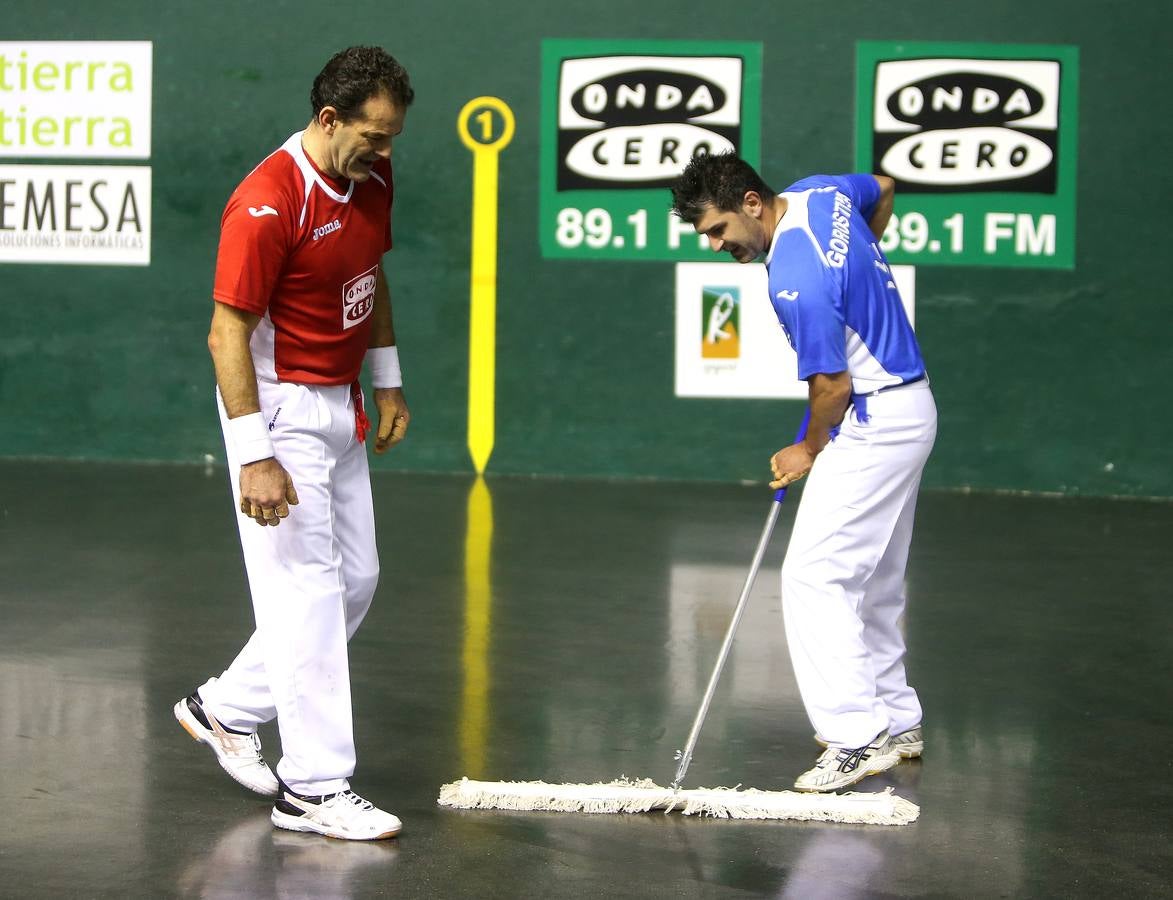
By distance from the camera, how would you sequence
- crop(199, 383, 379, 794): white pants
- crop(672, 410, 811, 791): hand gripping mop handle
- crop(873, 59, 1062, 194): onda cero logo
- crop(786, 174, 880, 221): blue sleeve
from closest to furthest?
crop(199, 383, 379, 794): white pants, crop(672, 410, 811, 791): hand gripping mop handle, crop(786, 174, 880, 221): blue sleeve, crop(873, 59, 1062, 194): onda cero logo

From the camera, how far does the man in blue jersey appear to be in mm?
3797

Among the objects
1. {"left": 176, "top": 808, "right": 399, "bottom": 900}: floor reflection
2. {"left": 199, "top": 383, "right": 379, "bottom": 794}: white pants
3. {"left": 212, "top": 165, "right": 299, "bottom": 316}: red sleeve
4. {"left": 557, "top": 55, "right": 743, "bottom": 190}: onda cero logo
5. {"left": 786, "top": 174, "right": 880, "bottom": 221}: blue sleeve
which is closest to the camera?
{"left": 176, "top": 808, "right": 399, "bottom": 900}: floor reflection

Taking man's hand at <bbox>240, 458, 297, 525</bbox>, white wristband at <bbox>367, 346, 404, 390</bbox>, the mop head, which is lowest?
the mop head

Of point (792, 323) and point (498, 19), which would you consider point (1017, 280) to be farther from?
point (792, 323)

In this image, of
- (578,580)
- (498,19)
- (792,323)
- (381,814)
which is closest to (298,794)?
(381,814)

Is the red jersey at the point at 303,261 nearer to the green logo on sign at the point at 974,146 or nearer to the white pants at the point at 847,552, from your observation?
the white pants at the point at 847,552

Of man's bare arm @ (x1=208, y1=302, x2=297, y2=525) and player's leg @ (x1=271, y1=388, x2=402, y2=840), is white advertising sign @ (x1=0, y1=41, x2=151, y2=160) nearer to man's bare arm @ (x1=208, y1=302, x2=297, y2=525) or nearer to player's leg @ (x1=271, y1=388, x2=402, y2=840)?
player's leg @ (x1=271, y1=388, x2=402, y2=840)

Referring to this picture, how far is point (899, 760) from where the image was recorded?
13.4 feet

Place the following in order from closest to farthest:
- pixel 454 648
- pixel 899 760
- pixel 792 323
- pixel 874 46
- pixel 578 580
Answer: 1. pixel 792 323
2. pixel 899 760
3. pixel 454 648
4. pixel 578 580
5. pixel 874 46

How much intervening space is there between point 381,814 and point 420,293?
216 inches

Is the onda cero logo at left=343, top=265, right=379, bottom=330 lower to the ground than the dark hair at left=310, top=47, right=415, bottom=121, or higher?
lower

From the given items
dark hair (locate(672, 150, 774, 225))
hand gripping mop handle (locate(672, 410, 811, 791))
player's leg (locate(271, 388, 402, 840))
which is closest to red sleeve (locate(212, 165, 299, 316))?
player's leg (locate(271, 388, 402, 840))

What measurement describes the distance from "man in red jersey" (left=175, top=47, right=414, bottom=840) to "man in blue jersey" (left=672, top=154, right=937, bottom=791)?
2.76 ft

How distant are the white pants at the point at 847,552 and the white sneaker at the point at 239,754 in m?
1.26
